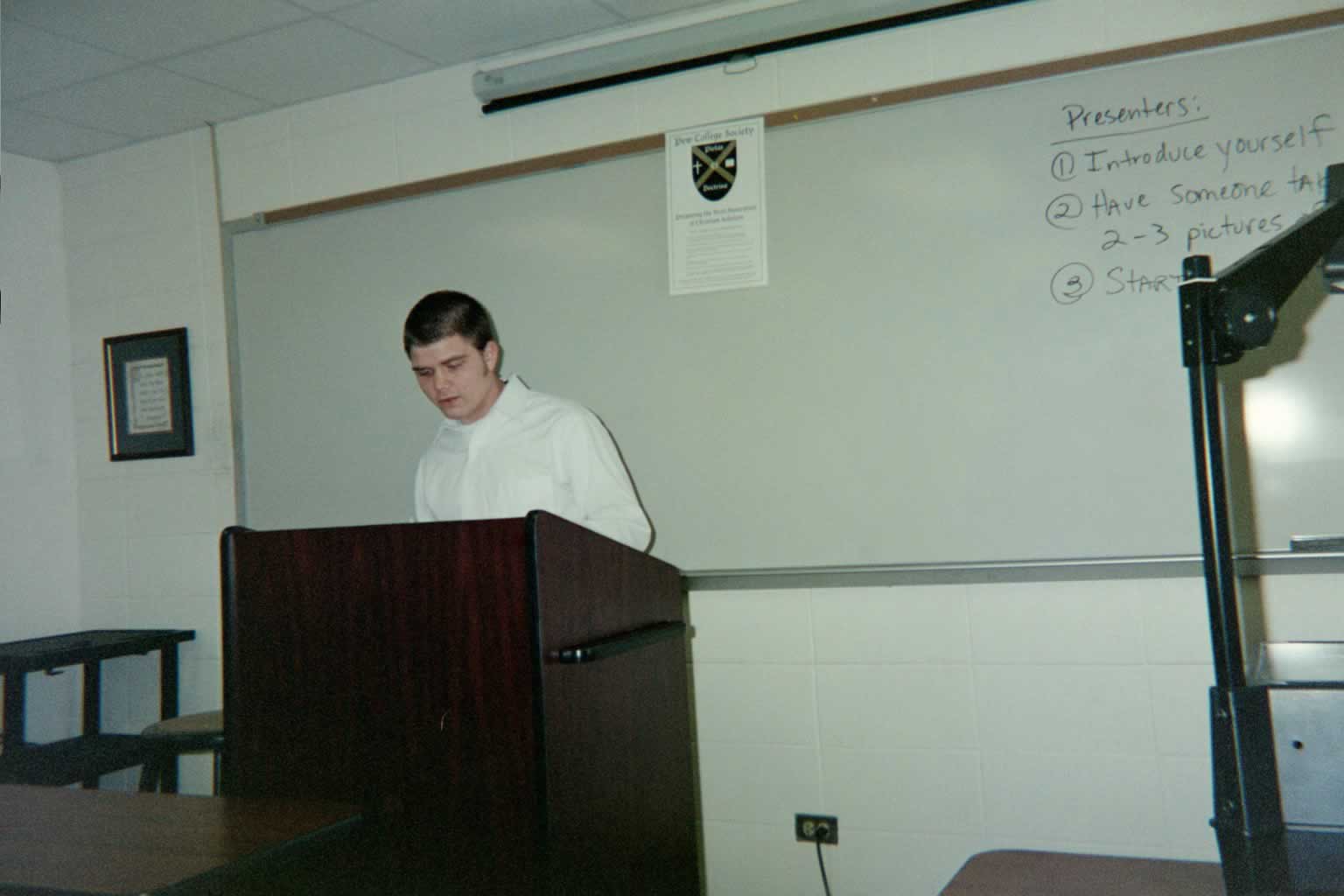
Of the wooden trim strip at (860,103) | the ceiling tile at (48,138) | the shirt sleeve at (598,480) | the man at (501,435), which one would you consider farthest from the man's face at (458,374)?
the ceiling tile at (48,138)

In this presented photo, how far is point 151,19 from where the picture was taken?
258cm

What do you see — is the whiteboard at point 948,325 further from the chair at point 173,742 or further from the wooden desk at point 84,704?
the wooden desk at point 84,704

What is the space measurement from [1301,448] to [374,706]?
6.02 feet

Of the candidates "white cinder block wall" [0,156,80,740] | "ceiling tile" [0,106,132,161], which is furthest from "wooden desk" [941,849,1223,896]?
"ceiling tile" [0,106,132,161]

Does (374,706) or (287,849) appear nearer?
(287,849)

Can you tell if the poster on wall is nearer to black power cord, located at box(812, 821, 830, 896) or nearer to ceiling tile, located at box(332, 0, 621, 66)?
ceiling tile, located at box(332, 0, 621, 66)

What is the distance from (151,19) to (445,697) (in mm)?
2049

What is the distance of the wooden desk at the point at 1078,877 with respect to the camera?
1.32 meters

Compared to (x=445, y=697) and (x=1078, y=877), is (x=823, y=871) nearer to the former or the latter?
(x=1078, y=877)

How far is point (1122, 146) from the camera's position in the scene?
7.22 ft

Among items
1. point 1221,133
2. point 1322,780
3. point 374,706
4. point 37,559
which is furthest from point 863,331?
point 37,559

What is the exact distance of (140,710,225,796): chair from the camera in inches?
96.1

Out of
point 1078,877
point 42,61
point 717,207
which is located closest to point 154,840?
point 1078,877

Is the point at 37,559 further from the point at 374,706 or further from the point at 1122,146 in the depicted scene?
the point at 1122,146
